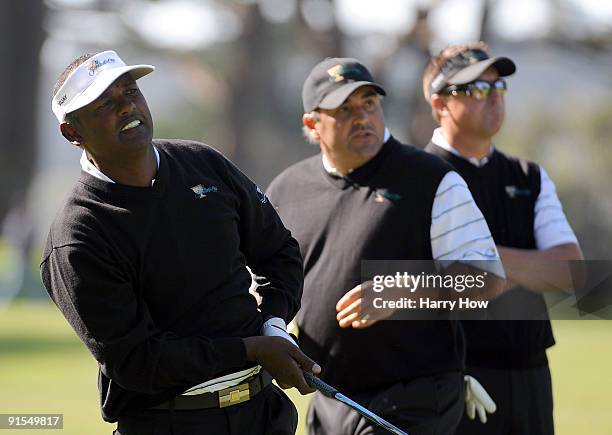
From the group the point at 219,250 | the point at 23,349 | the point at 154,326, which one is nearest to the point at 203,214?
the point at 219,250

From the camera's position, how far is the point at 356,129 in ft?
18.4

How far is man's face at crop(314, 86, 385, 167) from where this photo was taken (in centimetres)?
558

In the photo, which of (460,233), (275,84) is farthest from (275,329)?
(275,84)

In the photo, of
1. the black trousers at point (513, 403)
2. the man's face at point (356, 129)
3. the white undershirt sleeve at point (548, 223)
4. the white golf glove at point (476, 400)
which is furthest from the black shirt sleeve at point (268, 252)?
the white undershirt sleeve at point (548, 223)

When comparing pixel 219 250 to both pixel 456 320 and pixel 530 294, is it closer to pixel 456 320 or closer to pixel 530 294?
pixel 456 320

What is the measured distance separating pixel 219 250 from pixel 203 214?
148mm

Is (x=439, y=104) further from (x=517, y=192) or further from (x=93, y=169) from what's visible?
(x=93, y=169)

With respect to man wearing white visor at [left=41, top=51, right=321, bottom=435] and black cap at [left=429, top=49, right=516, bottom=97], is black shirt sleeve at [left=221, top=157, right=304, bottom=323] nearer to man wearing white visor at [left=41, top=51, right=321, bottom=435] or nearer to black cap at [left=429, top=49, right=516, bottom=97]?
man wearing white visor at [left=41, top=51, right=321, bottom=435]

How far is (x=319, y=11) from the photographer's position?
33656 mm

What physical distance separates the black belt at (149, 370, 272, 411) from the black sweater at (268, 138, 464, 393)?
0.99m

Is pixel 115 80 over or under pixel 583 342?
over

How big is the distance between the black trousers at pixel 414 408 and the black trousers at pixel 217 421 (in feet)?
2.65

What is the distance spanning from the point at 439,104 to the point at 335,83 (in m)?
0.90

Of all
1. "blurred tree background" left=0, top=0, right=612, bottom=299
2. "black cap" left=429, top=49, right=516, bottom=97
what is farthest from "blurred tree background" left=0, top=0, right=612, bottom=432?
"black cap" left=429, top=49, right=516, bottom=97
